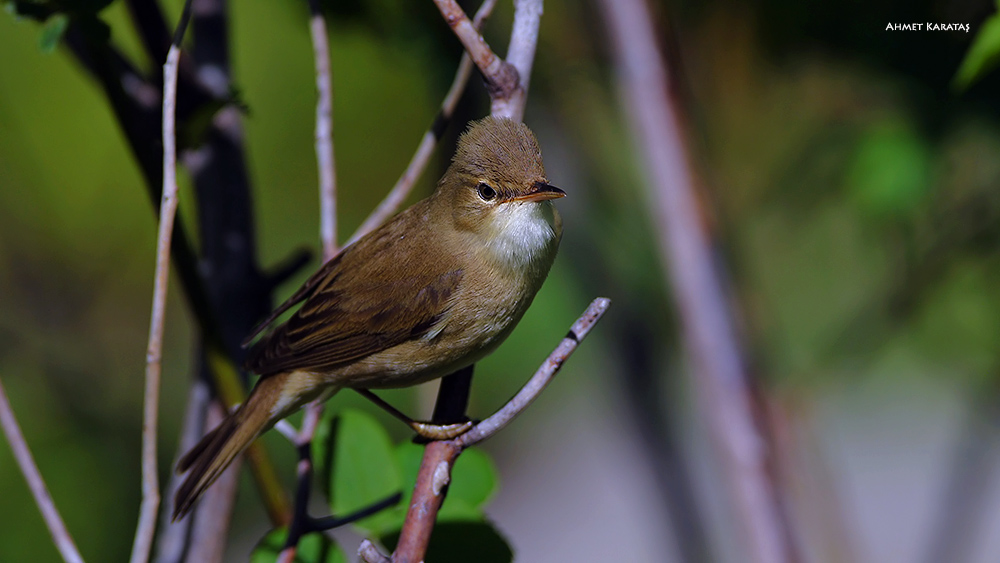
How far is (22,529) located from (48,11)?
3.28m

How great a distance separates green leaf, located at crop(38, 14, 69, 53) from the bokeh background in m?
1.14

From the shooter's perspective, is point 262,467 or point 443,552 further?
point 262,467

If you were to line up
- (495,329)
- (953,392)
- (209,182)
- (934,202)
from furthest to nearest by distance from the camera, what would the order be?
(953,392)
(934,202)
(209,182)
(495,329)

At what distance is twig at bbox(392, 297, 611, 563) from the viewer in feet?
5.16

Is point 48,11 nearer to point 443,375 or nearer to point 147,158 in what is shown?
point 147,158

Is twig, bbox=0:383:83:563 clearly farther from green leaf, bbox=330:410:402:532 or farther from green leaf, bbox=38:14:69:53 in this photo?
green leaf, bbox=38:14:69:53

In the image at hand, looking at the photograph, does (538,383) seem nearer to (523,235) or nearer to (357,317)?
(523,235)

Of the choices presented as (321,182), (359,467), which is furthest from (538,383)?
(321,182)

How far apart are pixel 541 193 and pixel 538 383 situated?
2.07 feet

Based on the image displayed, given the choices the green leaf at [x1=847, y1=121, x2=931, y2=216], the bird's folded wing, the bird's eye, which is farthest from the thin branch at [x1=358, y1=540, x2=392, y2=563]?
the green leaf at [x1=847, y1=121, x2=931, y2=216]

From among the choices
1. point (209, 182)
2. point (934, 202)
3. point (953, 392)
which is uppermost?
point (209, 182)

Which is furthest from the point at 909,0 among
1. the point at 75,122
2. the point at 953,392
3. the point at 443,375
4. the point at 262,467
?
the point at 75,122

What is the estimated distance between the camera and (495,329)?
213 cm

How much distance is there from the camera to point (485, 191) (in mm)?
2225
